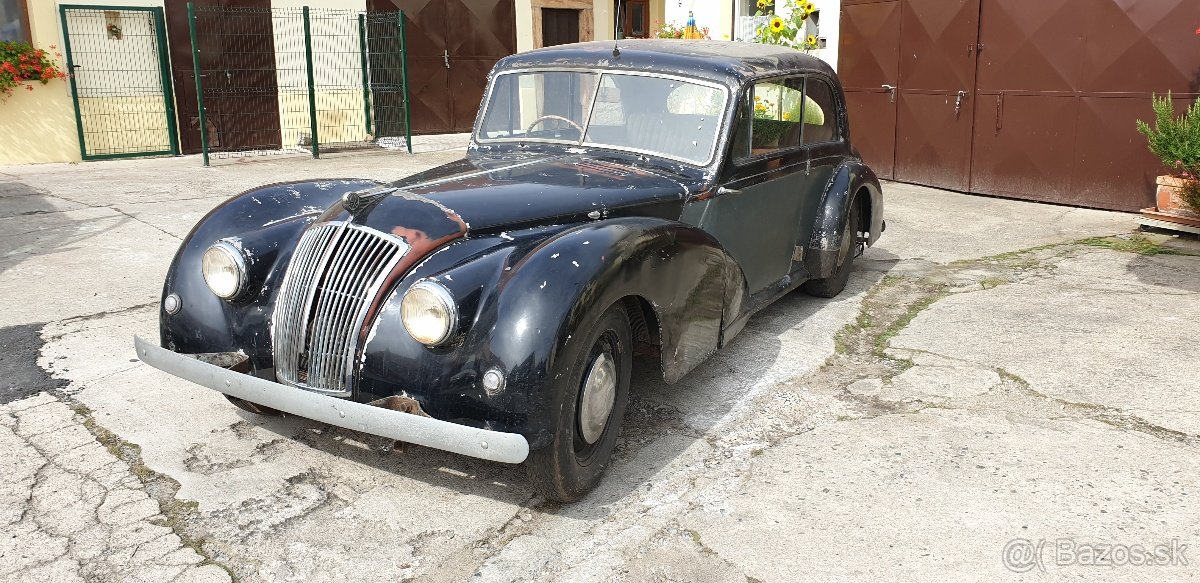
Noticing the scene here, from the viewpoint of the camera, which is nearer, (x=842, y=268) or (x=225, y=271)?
(x=225, y=271)

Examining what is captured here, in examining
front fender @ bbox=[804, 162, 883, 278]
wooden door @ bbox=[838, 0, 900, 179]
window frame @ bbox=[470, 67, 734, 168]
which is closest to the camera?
window frame @ bbox=[470, 67, 734, 168]

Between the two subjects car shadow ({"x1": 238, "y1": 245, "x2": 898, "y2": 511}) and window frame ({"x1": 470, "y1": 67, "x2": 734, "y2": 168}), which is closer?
car shadow ({"x1": 238, "y1": 245, "x2": 898, "y2": 511})

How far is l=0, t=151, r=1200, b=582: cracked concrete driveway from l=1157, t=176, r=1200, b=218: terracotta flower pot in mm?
2163

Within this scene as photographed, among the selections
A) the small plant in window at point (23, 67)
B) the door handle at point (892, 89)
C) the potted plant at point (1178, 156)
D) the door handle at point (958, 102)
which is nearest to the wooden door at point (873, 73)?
the door handle at point (892, 89)

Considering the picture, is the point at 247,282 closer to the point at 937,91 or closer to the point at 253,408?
the point at 253,408

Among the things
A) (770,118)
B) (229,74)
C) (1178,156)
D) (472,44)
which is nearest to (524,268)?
(770,118)

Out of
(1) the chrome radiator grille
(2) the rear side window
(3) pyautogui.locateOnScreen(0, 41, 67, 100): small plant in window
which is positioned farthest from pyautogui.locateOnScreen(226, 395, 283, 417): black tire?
(3) pyautogui.locateOnScreen(0, 41, 67, 100): small plant in window

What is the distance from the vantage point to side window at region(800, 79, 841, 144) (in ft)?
17.6

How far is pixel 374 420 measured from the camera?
2.85 metres

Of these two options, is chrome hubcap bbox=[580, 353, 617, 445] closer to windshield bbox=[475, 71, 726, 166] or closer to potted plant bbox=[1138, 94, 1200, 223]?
windshield bbox=[475, 71, 726, 166]

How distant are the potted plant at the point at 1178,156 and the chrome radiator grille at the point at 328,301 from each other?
596 cm

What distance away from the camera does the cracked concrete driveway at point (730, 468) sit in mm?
2871

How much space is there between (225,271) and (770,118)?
9.56 ft

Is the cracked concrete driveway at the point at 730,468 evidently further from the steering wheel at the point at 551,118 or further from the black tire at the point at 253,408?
the steering wheel at the point at 551,118
